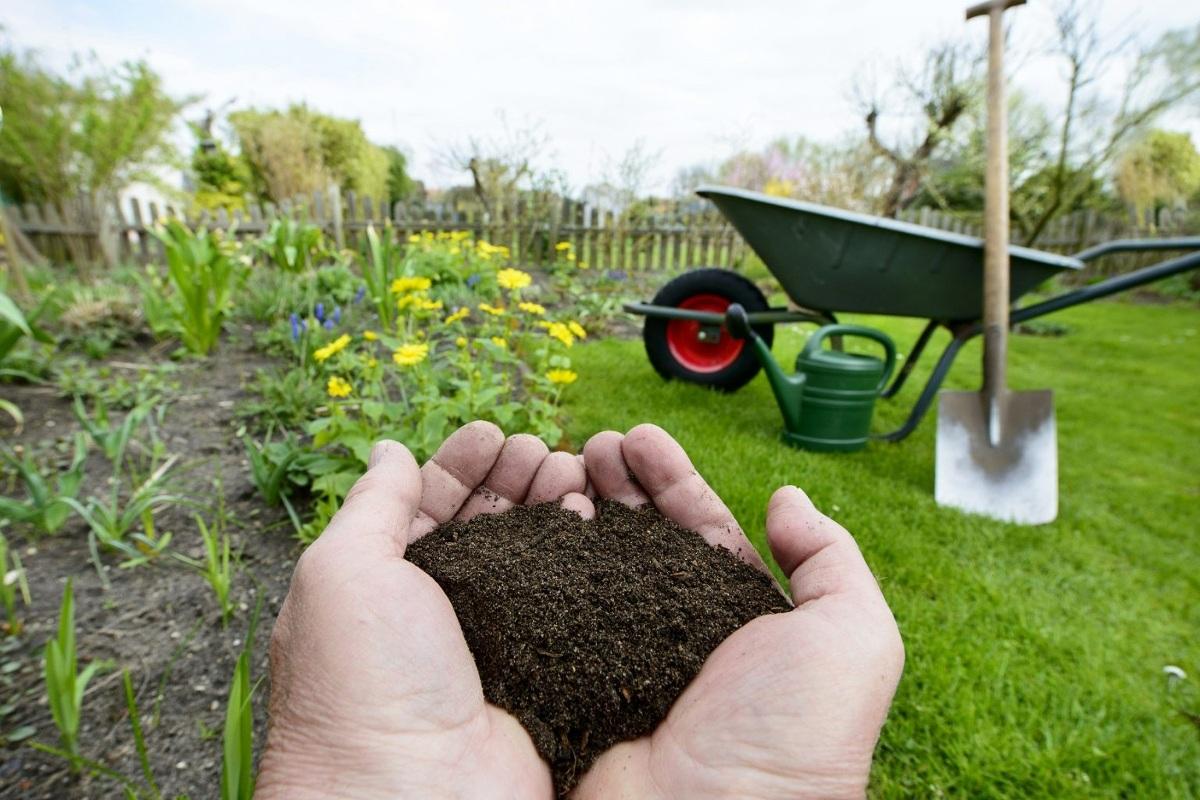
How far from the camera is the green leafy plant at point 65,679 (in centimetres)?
88

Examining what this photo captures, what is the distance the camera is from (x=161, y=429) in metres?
2.02

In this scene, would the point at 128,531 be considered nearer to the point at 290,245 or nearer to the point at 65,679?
the point at 65,679

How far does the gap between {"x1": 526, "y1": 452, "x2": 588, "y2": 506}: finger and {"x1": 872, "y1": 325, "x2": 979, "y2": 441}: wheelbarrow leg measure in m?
1.06

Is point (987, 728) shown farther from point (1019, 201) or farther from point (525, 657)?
point (1019, 201)

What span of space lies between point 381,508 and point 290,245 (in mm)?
3407

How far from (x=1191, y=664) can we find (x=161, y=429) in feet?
9.50

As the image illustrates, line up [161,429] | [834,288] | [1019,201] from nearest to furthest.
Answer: [161,429], [834,288], [1019,201]

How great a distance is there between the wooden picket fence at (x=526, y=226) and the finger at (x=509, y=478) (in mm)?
2353

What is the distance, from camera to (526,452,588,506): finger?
75 cm

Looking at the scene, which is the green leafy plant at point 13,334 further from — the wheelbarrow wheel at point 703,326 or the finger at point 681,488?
the wheelbarrow wheel at point 703,326

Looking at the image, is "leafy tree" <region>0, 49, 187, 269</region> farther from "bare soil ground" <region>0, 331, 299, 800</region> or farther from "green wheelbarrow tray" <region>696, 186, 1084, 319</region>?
"green wheelbarrow tray" <region>696, 186, 1084, 319</region>

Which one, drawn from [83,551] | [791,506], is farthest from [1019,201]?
[83,551]

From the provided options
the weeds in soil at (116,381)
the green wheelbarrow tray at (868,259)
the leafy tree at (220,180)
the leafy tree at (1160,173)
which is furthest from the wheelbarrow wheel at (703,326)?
the leafy tree at (220,180)

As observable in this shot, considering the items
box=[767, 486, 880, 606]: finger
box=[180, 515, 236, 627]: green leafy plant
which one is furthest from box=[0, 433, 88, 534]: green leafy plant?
box=[767, 486, 880, 606]: finger
